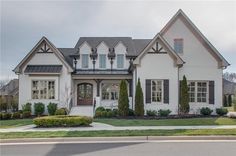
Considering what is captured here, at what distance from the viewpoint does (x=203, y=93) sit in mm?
27516

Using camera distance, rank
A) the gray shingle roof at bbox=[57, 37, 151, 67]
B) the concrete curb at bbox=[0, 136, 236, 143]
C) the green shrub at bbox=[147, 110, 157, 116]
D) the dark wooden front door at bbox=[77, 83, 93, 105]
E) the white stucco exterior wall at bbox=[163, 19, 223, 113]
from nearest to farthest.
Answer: the concrete curb at bbox=[0, 136, 236, 143]
the green shrub at bbox=[147, 110, 157, 116]
the white stucco exterior wall at bbox=[163, 19, 223, 113]
the dark wooden front door at bbox=[77, 83, 93, 105]
the gray shingle roof at bbox=[57, 37, 151, 67]

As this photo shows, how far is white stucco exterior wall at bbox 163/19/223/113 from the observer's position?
27359 mm

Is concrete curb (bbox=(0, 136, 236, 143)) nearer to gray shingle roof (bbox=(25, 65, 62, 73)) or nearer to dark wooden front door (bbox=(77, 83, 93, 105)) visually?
gray shingle roof (bbox=(25, 65, 62, 73))

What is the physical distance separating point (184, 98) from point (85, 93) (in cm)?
1003

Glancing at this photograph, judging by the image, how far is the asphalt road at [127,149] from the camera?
1049cm

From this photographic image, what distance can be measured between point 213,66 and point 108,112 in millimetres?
9998

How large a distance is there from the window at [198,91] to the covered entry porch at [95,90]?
17.2 feet

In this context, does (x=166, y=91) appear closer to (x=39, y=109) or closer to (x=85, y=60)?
(x=85, y=60)

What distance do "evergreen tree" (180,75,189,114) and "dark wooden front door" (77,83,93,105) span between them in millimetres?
9277

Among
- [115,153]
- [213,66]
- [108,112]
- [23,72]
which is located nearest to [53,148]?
[115,153]

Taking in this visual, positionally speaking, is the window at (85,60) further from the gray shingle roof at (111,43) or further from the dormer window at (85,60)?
the gray shingle roof at (111,43)

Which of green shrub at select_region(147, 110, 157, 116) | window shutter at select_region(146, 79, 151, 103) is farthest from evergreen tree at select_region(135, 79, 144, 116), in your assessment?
window shutter at select_region(146, 79, 151, 103)

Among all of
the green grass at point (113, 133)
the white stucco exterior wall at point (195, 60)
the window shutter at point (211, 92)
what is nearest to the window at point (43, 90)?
the white stucco exterior wall at point (195, 60)

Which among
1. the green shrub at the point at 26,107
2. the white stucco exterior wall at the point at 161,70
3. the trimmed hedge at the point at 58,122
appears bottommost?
the trimmed hedge at the point at 58,122
